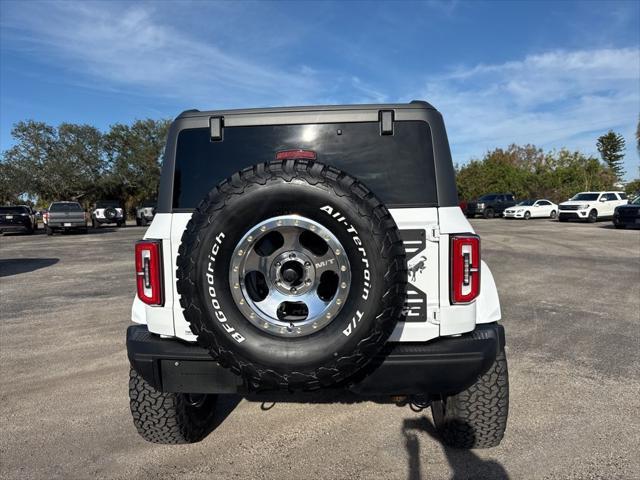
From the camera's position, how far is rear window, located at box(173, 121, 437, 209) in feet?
8.35

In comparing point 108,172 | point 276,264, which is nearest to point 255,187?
point 276,264

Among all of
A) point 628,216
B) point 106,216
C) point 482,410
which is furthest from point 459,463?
point 106,216

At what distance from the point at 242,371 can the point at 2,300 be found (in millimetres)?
7381

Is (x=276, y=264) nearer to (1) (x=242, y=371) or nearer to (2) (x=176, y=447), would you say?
(1) (x=242, y=371)

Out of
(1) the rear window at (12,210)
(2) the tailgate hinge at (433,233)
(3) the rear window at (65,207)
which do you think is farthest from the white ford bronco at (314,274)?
(1) the rear window at (12,210)

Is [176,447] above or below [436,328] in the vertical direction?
below

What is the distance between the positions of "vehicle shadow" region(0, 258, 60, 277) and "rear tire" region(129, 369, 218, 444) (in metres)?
9.48

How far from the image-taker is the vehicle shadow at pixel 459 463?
260 cm

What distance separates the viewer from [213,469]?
2713mm

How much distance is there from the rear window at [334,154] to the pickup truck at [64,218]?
23.2 m

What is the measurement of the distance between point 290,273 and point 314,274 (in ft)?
0.38

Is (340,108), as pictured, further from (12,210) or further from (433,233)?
(12,210)

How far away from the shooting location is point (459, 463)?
8.88ft

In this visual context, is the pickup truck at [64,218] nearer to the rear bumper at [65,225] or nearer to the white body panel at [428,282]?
the rear bumper at [65,225]
